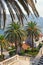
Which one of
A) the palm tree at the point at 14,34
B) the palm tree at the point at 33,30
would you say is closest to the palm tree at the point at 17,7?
the palm tree at the point at 14,34

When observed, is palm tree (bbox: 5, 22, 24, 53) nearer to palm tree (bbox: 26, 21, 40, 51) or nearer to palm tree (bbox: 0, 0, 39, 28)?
palm tree (bbox: 26, 21, 40, 51)

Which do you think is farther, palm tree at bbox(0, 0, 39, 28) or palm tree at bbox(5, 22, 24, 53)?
palm tree at bbox(5, 22, 24, 53)

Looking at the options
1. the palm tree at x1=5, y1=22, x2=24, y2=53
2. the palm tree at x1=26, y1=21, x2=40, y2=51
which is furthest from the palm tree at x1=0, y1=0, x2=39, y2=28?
the palm tree at x1=26, y1=21, x2=40, y2=51

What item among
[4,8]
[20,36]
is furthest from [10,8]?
[20,36]

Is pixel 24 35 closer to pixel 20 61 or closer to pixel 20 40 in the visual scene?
pixel 20 40

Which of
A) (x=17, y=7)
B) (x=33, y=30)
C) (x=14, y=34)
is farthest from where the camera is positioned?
(x=33, y=30)

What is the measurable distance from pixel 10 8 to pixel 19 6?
328 mm

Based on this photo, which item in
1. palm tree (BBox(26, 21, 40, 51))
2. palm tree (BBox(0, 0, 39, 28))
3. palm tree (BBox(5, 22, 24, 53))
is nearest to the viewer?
palm tree (BBox(0, 0, 39, 28))

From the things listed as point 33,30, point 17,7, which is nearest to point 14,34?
point 33,30

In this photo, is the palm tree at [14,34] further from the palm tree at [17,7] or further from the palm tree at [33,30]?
the palm tree at [17,7]

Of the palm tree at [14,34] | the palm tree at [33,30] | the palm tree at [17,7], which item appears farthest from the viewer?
the palm tree at [33,30]

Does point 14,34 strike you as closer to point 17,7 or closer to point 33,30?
point 33,30

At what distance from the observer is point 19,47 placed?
45.2 meters

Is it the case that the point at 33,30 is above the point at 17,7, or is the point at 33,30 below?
above
